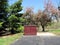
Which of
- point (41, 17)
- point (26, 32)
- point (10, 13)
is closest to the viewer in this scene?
point (26, 32)

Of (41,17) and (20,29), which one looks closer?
(20,29)

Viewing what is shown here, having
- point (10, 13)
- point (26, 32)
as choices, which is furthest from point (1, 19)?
point (26, 32)

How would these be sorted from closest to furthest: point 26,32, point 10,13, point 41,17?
point 26,32, point 10,13, point 41,17

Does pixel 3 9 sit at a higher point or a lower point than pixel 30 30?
higher

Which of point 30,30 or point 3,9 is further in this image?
point 3,9

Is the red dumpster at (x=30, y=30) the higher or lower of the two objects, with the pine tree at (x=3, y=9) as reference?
lower

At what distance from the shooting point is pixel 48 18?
44906 mm

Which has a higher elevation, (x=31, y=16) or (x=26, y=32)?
(x=31, y=16)

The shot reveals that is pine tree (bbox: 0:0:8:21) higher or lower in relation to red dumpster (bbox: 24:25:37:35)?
higher

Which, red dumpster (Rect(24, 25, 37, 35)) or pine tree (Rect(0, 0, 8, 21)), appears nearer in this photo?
red dumpster (Rect(24, 25, 37, 35))

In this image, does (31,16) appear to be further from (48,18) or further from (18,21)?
(18,21)

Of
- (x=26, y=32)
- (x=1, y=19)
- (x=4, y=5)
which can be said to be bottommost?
(x=26, y=32)

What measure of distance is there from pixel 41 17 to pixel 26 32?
1088cm

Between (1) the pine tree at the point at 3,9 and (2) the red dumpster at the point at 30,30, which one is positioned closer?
(2) the red dumpster at the point at 30,30
